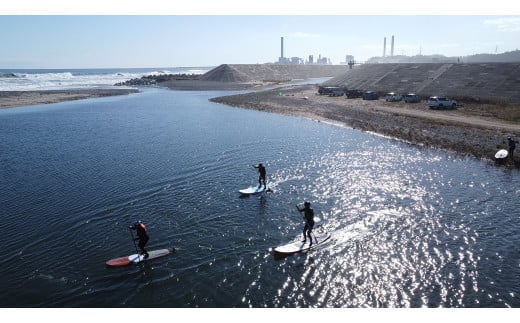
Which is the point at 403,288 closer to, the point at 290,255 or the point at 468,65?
the point at 290,255

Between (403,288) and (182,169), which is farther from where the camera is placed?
(182,169)

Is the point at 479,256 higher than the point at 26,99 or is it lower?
lower

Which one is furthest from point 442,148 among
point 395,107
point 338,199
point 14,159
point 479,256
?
point 14,159

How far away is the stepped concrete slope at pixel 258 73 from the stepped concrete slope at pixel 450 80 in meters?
64.7

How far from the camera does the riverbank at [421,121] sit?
35594mm

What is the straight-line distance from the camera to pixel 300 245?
17031mm

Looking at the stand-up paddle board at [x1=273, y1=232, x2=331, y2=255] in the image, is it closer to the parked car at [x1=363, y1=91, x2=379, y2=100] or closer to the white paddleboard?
the white paddleboard

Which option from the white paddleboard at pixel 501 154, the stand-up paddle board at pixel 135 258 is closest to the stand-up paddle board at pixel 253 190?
the stand-up paddle board at pixel 135 258

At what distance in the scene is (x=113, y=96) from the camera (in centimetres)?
10000

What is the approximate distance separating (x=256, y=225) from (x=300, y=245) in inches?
141

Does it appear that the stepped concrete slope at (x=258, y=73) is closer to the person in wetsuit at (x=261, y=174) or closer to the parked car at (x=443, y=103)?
the parked car at (x=443, y=103)

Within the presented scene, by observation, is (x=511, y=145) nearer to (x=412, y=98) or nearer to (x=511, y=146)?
(x=511, y=146)

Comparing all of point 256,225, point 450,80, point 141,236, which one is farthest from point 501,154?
point 450,80
